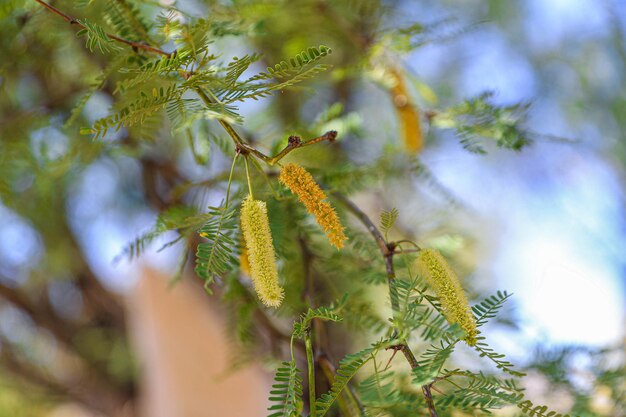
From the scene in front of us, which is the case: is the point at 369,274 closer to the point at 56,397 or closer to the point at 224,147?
the point at 224,147

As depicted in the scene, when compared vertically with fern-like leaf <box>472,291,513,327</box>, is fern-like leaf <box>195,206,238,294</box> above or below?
above

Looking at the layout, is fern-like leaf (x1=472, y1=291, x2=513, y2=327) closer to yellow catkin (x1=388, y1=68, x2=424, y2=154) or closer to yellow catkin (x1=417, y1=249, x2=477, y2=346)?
yellow catkin (x1=417, y1=249, x2=477, y2=346)

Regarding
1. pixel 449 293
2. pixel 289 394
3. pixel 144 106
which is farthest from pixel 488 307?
pixel 144 106

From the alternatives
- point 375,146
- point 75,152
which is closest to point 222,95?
point 75,152

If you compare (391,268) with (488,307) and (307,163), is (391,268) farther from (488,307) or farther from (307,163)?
(307,163)

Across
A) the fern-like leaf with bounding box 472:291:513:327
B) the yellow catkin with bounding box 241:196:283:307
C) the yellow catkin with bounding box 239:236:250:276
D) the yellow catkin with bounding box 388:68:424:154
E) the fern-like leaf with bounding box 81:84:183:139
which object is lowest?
the fern-like leaf with bounding box 472:291:513:327

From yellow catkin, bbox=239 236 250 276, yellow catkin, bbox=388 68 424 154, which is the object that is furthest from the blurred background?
yellow catkin, bbox=239 236 250 276

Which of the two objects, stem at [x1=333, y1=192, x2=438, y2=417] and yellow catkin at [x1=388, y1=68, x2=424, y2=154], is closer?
stem at [x1=333, y1=192, x2=438, y2=417]
